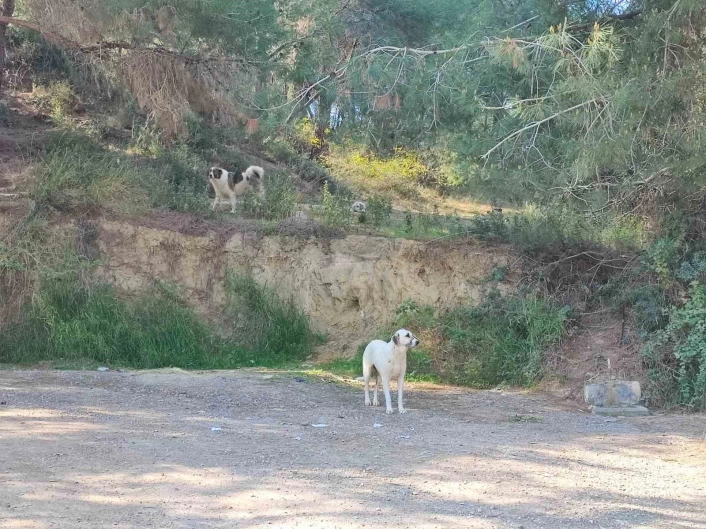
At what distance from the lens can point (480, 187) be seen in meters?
14.9

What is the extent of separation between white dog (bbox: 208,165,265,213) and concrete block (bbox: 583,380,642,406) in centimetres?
796

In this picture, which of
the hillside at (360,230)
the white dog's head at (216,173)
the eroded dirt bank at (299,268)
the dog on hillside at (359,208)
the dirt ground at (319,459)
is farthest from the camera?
the white dog's head at (216,173)

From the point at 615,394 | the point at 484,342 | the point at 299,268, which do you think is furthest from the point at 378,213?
the point at 615,394

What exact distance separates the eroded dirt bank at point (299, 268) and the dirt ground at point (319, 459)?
141 inches

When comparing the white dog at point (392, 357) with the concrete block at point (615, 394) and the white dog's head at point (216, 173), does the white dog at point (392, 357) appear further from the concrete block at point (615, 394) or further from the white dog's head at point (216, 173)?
the white dog's head at point (216, 173)

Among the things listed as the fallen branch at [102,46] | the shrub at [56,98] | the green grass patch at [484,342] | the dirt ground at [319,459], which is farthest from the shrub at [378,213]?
the shrub at [56,98]

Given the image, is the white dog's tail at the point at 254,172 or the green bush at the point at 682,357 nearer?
the green bush at the point at 682,357

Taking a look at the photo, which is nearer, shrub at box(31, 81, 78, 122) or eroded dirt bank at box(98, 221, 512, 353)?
eroded dirt bank at box(98, 221, 512, 353)

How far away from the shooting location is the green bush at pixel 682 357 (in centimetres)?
1191

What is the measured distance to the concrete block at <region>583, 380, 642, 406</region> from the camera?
39.4ft

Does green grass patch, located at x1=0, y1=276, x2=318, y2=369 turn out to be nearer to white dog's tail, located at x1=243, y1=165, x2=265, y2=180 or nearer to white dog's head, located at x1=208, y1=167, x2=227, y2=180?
white dog's head, located at x1=208, y1=167, x2=227, y2=180

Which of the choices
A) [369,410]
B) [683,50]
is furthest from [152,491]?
[683,50]

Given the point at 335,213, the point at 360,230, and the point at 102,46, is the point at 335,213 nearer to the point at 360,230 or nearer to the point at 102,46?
the point at 360,230

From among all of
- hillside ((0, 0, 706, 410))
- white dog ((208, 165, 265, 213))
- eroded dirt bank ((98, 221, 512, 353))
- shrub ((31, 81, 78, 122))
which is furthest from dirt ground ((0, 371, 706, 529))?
shrub ((31, 81, 78, 122))
